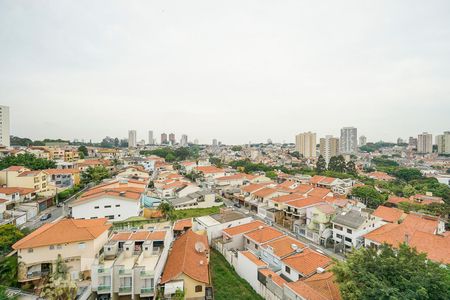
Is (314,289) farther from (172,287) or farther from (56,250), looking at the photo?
(56,250)

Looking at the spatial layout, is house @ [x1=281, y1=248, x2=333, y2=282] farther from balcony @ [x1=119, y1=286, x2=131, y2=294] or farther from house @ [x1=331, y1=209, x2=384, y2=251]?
balcony @ [x1=119, y1=286, x2=131, y2=294]

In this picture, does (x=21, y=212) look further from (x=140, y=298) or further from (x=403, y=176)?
(x=403, y=176)

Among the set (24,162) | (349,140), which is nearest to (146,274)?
(24,162)

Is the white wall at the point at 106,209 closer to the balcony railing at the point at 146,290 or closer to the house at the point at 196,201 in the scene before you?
the house at the point at 196,201

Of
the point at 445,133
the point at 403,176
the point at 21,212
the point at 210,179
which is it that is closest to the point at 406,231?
the point at 210,179

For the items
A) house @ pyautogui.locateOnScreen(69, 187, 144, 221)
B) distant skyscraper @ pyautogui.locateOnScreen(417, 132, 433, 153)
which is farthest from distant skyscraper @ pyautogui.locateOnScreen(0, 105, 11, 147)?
distant skyscraper @ pyautogui.locateOnScreen(417, 132, 433, 153)

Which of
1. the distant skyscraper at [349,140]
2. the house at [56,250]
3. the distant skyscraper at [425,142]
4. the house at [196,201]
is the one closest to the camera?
the house at [56,250]

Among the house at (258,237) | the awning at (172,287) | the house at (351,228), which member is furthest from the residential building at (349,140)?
the awning at (172,287)
